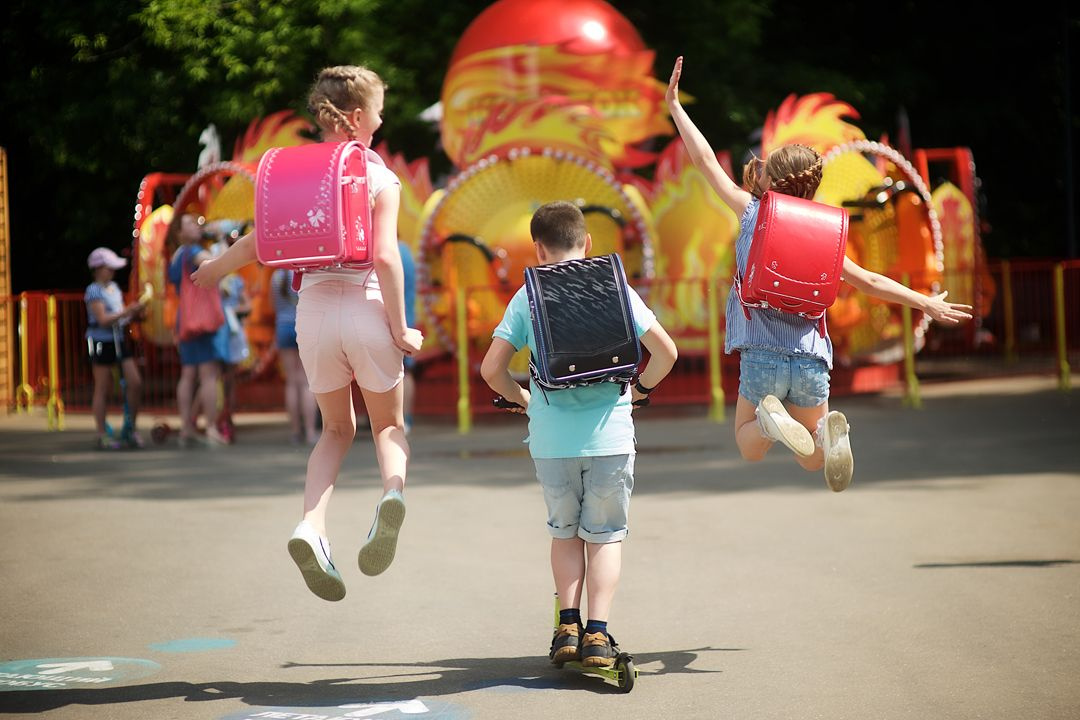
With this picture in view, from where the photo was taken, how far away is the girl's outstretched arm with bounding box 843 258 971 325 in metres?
5.39

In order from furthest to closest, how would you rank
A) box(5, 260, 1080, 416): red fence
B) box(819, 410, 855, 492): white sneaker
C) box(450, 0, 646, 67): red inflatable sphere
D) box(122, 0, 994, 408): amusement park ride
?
box(450, 0, 646, 67): red inflatable sphere < box(5, 260, 1080, 416): red fence < box(122, 0, 994, 408): amusement park ride < box(819, 410, 855, 492): white sneaker

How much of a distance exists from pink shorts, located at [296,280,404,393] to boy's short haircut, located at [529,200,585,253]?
25.7 inches

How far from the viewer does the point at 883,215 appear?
16.0 meters

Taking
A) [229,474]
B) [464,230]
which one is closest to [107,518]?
[229,474]

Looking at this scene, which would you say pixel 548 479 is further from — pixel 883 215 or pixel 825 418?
pixel 883 215

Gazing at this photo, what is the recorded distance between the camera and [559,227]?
4.95 metres

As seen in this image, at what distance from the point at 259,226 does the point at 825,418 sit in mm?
2386

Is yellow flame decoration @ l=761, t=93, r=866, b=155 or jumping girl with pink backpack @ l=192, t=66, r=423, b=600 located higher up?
yellow flame decoration @ l=761, t=93, r=866, b=155

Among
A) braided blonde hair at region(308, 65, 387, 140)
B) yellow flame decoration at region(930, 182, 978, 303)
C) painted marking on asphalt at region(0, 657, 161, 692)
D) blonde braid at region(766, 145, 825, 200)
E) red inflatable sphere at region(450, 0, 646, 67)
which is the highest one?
red inflatable sphere at region(450, 0, 646, 67)

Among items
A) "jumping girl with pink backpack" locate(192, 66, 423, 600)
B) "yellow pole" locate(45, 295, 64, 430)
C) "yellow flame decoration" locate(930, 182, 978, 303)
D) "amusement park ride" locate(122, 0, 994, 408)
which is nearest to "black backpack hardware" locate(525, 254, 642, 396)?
"jumping girl with pink backpack" locate(192, 66, 423, 600)

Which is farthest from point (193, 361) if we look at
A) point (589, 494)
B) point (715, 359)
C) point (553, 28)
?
point (589, 494)

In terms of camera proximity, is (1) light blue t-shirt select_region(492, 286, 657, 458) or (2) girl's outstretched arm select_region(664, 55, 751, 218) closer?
(1) light blue t-shirt select_region(492, 286, 657, 458)

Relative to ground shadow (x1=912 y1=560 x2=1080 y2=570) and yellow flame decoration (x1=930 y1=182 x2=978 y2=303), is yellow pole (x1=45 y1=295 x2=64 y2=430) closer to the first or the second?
ground shadow (x1=912 y1=560 x2=1080 y2=570)

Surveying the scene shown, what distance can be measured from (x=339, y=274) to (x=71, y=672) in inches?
68.9
